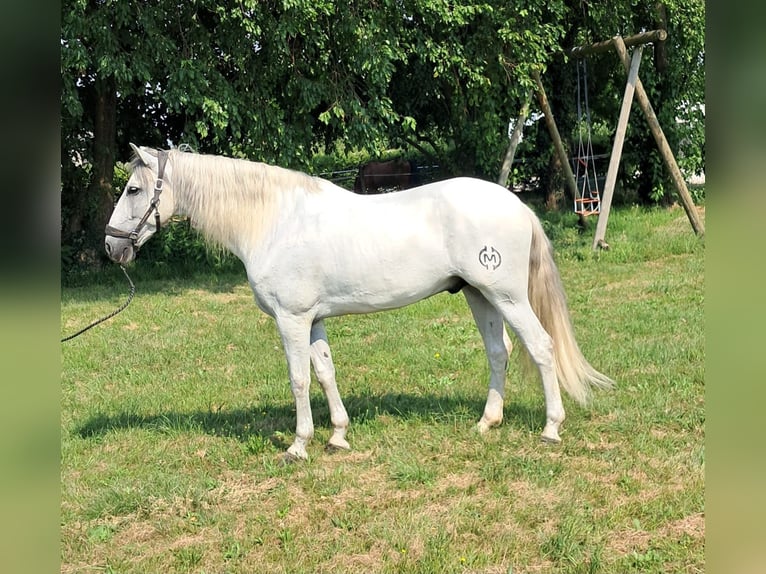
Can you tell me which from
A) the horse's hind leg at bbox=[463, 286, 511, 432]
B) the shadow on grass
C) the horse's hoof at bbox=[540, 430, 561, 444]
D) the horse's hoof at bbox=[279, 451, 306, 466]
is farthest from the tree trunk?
the horse's hoof at bbox=[540, 430, 561, 444]

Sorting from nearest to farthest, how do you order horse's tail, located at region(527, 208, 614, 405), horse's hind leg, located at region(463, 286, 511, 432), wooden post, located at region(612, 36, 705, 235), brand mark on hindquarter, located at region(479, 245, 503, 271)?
brand mark on hindquarter, located at region(479, 245, 503, 271)
horse's tail, located at region(527, 208, 614, 405)
horse's hind leg, located at region(463, 286, 511, 432)
wooden post, located at region(612, 36, 705, 235)

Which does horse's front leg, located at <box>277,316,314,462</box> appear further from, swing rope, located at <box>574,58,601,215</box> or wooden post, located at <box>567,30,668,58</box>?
swing rope, located at <box>574,58,601,215</box>

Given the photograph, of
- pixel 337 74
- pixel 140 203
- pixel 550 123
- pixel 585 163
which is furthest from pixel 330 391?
pixel 585 163

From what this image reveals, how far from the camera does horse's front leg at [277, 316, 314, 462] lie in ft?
13.8

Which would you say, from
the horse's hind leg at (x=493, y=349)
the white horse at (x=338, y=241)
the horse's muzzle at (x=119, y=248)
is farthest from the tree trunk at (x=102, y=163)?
the horse's hind leg at (x=493, y=349)

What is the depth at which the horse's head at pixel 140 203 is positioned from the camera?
4168mm

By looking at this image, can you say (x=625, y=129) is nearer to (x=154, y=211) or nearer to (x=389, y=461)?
(x=389, y=461)

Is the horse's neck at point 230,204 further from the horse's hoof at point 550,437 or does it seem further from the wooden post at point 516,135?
the wooden post at point 516,135

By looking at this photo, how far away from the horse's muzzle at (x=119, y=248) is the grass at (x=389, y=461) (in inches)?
55.2

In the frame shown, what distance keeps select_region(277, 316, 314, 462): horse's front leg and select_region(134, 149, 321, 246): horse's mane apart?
0.64 metres

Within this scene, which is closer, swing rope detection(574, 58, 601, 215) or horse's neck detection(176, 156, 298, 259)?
horse's neck detection(176, 156, 298, 259)

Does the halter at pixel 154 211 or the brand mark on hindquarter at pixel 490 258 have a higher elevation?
the halter at pixel 154 211
